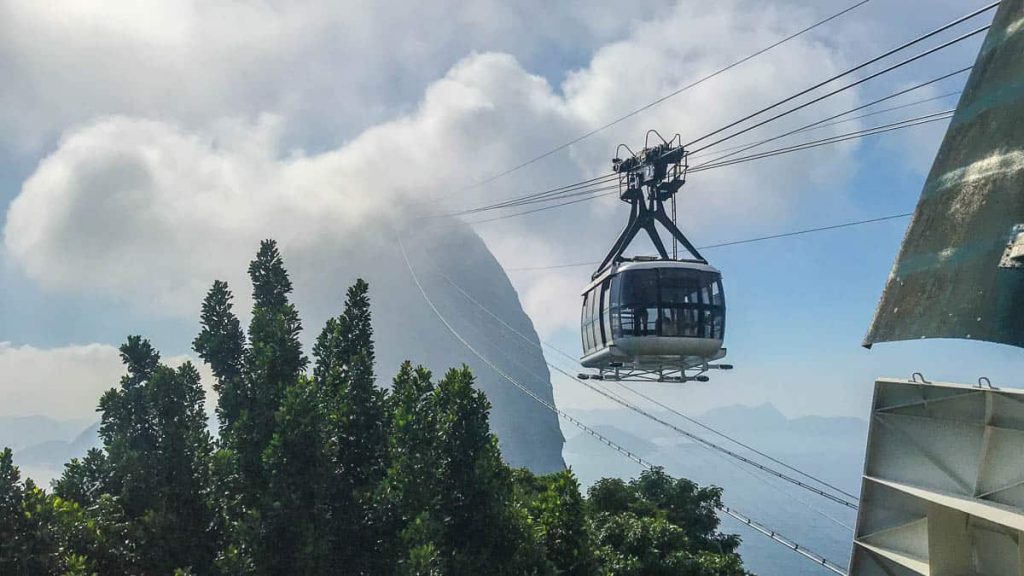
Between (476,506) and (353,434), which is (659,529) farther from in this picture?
(353,434)

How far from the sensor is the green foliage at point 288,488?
16.2 m

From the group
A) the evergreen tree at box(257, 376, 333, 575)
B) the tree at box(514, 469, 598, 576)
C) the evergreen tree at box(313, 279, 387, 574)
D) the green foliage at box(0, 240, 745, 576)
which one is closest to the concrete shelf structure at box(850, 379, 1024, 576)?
the tree at box(514, 469, 598, 576)

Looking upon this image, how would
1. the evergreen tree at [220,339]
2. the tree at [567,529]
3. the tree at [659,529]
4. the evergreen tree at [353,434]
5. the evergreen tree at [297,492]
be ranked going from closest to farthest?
the evergreen tree at [297,492], the evergreen tree at [353,434], the tree at [567,529], the evergreen tree at [220,339], the tree at [659,529]

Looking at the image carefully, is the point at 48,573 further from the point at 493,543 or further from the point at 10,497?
the point at 493,543

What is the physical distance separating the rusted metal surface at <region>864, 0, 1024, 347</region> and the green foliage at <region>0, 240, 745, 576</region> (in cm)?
1062

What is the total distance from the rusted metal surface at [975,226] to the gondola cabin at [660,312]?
1631 cm

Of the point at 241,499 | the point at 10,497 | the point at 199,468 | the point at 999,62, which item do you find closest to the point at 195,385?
the point at 199,468

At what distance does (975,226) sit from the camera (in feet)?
34.6

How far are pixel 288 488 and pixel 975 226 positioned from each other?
15340mm

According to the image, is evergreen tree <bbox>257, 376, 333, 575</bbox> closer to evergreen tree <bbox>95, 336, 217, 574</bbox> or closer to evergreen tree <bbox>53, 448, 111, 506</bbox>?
evergreen tree <bbox>95, 336, 217, 574</bbox>

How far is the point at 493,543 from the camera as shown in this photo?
17969mm

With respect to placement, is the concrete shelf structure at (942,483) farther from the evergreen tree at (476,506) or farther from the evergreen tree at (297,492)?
the evergreen tree at (297,492)

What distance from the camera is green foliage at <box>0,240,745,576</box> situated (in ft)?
53.3

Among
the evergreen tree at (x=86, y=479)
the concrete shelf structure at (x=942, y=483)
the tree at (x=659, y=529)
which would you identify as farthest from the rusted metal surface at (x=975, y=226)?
the evergreen tree at (x=86, y=479)
